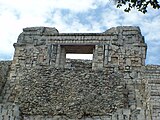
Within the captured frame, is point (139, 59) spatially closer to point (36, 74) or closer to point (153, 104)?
point (153, 104)

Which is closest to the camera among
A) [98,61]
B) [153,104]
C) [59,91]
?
[153,104]

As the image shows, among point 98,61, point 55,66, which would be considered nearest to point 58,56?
point 55,66

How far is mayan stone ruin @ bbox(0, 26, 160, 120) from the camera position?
9.84m

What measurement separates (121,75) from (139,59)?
0.75 m

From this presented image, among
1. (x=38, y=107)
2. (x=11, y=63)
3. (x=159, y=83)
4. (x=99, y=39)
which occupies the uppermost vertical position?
(x=99, y=39)

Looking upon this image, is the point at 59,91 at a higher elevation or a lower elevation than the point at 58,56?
lower

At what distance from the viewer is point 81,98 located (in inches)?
400

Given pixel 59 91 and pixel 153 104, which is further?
pixel 59 91

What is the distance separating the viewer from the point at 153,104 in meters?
9.76

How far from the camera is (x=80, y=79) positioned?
422 inches

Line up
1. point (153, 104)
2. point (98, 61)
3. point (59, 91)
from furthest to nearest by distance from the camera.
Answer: point (98, 61)
point (59, 91)
point (153, 104)

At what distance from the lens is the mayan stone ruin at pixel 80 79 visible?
984 centimetres

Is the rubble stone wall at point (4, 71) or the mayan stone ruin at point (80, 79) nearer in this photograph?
the mayan stone ruin at point (80, 79)

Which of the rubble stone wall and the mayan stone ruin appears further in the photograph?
the rubble stone wall
